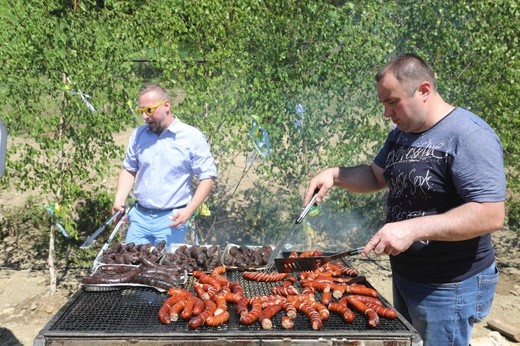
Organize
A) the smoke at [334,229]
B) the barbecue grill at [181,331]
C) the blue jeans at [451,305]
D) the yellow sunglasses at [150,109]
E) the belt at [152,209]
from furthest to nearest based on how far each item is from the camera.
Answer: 1. the smoke at [334,229]
2. the belt at [152,209]
3. the yellow sunglasses at [150,109]
4. the blue jeans at [451,305]
5. the barbecue grill at [181,331]

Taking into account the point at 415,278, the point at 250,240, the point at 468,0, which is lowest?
the point at 250,240

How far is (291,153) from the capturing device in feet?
23.3

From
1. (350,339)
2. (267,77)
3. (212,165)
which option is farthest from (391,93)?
(267,77)

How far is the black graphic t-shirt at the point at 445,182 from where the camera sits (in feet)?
9.27

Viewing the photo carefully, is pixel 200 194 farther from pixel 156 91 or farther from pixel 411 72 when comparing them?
pixel 411 72

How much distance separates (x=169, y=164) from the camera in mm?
5180

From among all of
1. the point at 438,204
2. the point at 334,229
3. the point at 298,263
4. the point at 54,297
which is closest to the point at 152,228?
the point at 298,263

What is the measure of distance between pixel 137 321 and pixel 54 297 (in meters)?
4.18

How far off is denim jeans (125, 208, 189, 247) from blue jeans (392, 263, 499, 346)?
2.65m

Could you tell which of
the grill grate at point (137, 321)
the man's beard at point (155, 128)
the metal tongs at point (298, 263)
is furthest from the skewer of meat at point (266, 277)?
the man's beard at point (155, 128)

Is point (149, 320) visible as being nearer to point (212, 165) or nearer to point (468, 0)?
point (212, 165)

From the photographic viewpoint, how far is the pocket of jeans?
3129 mm

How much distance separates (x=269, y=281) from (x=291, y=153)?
11.3ft

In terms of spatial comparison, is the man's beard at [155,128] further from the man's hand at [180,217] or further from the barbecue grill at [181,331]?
the barbecue grill at [181,331]
